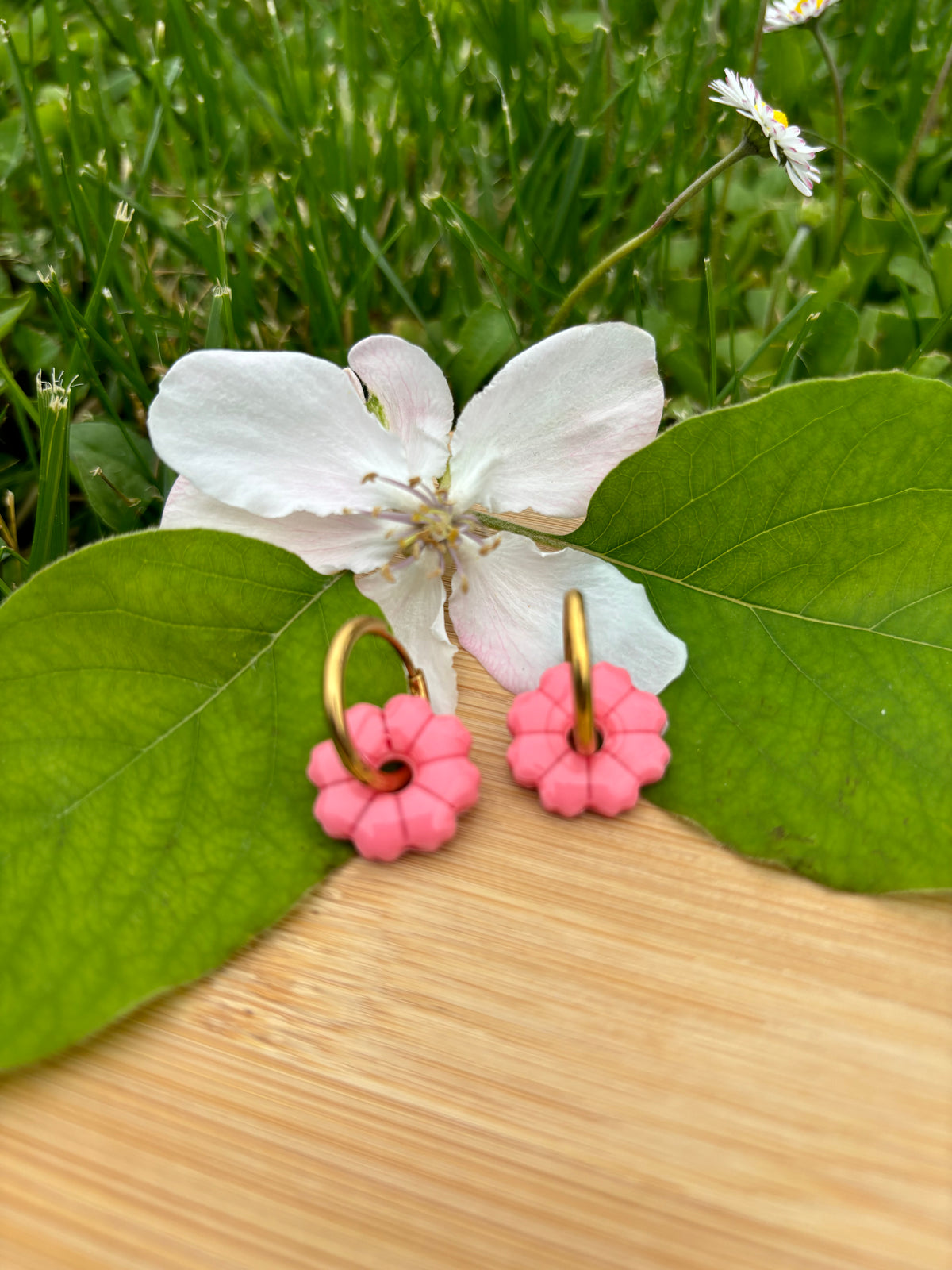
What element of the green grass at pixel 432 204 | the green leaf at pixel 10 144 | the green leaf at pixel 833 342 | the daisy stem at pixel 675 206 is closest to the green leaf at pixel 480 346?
the green grass at pixel 432 204

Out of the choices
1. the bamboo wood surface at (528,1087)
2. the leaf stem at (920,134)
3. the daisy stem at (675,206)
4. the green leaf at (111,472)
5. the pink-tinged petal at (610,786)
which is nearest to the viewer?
the bamboo wood surface at (528,1087)

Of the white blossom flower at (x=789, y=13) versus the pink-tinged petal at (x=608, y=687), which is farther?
the white blossom flower at (x=789, y=13)

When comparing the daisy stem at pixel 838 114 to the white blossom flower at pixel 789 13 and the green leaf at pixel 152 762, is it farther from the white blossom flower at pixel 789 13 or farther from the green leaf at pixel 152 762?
the green leaf at pixel 152 762

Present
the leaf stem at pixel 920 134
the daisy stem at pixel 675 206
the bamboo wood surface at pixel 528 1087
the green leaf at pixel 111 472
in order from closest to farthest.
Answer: the bamboo wood surface at pixel 528 1087
the daisy stem at pixel 675 206
the green leaf at pixel 111 472
the leaf stem at pixel 920 134

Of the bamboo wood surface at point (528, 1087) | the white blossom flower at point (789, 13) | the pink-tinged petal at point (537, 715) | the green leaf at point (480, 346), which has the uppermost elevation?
the white blossom flower at point (789, 13)

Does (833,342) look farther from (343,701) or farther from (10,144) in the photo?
(10,144)

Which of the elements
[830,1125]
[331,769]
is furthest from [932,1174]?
[331,769]

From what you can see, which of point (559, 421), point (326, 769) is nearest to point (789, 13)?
point (559, 421)
